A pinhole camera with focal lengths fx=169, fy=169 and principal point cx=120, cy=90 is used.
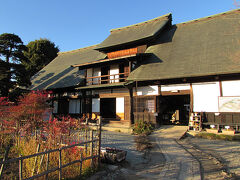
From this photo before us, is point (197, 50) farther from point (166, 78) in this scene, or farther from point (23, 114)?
point (23, 114)

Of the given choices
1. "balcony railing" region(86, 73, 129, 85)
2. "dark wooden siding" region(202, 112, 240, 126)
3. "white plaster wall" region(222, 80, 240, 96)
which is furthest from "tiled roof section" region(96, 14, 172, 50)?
"dark wooden siding" region(202, 112, 240, 126)

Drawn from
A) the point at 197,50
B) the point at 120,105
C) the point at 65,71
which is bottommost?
the point at 120,105

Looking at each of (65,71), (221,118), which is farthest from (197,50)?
(65,71)

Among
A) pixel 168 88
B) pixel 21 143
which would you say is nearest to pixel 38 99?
pixel 21 143

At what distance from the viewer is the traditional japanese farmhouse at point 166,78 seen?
10.8 meters

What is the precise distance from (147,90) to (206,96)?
162 inches

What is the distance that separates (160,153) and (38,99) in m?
8.85

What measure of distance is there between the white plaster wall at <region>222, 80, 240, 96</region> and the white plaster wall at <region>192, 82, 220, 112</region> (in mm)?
379

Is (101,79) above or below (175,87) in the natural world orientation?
above

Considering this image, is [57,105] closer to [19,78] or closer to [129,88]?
[19,78]

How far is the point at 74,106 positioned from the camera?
57.3 feet

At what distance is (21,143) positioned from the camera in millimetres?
6918

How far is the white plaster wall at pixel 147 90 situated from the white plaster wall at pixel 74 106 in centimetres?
693

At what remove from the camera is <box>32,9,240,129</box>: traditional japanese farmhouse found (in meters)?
10.8
